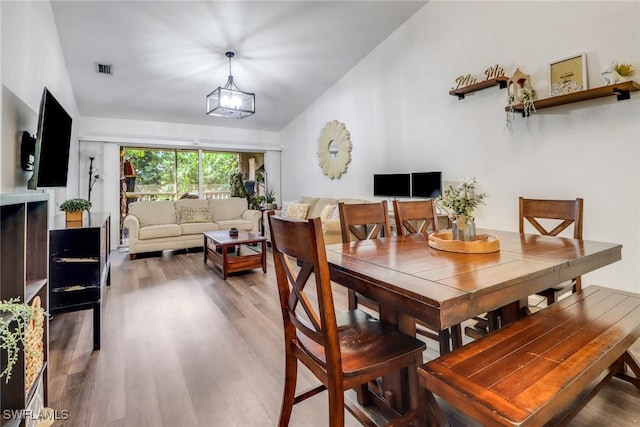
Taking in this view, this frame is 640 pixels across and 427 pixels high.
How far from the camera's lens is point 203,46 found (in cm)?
405

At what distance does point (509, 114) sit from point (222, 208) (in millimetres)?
4928

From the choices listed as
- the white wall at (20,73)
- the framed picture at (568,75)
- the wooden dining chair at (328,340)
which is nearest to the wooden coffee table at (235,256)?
the white wall at (20,73)

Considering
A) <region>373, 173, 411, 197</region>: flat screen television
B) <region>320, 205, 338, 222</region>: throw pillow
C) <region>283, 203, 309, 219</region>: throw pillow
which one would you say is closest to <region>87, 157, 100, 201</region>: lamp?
<region>283, 203, 309, 219</region>: throw pillow

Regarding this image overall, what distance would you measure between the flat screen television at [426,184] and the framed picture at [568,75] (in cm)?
136

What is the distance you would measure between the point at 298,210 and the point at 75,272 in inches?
145

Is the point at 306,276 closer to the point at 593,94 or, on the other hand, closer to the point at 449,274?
→ the point at 449,274

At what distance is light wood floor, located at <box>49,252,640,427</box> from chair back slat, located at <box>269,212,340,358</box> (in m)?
0.63

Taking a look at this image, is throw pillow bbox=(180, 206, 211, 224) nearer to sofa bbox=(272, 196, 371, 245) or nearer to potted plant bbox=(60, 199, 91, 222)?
sofa bbox=(272, 196, 371, 245)

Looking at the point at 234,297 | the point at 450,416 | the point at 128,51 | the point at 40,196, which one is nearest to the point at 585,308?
the point at 450,416

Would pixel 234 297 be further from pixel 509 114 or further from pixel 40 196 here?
pixel 509 114

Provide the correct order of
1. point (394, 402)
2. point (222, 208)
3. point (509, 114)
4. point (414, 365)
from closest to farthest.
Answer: point (414, 365) → point (394, 402) → point (509, 114) → point (222, 208)

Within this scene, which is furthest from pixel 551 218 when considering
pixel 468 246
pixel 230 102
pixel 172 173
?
pixel 172 173

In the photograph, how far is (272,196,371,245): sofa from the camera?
427 centimetres

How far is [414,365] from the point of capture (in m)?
1.27
